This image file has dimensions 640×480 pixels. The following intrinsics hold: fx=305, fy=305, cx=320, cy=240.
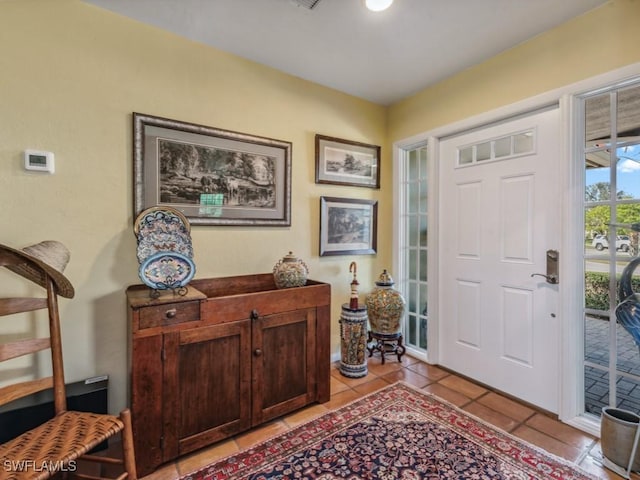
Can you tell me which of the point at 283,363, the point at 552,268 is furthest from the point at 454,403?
the point at 283,363

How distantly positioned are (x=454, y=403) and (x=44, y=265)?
267cm

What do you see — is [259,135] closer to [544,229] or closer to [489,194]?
[489,194]

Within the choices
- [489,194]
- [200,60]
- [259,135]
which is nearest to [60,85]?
[200,60]

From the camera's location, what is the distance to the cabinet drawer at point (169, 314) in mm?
1604

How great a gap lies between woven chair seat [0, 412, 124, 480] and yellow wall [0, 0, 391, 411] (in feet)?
2.05

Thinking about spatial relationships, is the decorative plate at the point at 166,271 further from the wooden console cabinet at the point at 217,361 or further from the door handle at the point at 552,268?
the door handle at the point at 552,268

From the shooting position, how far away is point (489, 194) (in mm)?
2512

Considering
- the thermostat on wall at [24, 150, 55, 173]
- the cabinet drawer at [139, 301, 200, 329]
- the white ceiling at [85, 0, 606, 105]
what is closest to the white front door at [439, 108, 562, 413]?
the white ceiling at [85, 0, 606, 105]

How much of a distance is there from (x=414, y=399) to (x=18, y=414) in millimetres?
2380

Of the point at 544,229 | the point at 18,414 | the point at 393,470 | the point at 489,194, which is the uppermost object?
the point at 489,194

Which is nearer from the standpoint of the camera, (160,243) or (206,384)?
(206,384)

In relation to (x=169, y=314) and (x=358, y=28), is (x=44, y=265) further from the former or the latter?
(x=358, y=28)

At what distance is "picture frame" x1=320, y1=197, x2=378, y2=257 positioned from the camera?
291 centimetres

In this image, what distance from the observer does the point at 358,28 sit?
2084 millimetres
